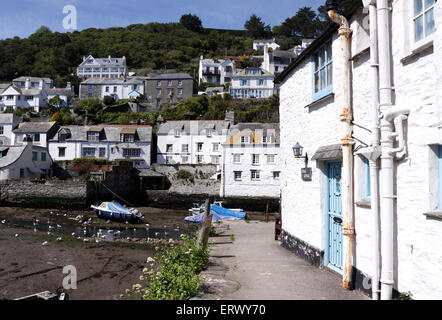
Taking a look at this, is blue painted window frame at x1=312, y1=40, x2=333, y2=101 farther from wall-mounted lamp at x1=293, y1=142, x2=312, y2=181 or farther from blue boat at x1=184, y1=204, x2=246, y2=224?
blue boat at x1=184, y1=204, x2=246, y2=224

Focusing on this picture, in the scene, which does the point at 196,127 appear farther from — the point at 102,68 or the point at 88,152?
the point at 102,68

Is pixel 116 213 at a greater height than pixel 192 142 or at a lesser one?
lesser

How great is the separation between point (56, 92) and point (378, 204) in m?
89.4

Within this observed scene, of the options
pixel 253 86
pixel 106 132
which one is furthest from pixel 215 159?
pixel 253 86

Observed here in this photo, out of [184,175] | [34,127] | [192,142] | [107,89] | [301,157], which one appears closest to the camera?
[301,157]

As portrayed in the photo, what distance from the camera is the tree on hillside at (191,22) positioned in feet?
552

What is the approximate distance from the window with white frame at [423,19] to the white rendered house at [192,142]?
40.3m

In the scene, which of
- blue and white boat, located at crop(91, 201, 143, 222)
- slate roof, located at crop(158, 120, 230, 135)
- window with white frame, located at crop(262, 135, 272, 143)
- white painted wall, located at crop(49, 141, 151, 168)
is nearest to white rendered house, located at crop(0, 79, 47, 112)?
white painted wall, located at crop(49, 141, 151, 168)

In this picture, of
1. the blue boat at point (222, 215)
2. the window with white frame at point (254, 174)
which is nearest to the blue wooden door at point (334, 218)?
the blue boat at point (222, 215)

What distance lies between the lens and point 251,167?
129 feet

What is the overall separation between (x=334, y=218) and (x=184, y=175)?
3477 cm

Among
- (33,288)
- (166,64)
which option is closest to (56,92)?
(166,64)

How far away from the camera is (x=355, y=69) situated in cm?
693

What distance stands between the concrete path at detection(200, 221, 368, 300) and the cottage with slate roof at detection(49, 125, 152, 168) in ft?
124
